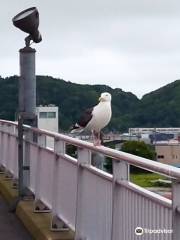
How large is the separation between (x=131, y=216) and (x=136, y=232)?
0.19 m

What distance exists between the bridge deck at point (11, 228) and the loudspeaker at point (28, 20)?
265 cm

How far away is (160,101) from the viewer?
58938mm

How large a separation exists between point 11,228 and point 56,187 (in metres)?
1.11

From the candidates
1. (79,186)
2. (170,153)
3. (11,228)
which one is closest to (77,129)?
(79,186)

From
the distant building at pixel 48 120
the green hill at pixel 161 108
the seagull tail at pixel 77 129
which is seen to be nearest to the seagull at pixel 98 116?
the seagull tail at pixel 77 129

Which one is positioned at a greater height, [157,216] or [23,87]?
[23,87]

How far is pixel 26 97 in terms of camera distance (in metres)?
9.19

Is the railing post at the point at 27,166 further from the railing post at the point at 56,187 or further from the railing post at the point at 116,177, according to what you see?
the railing post at the point at 116,177

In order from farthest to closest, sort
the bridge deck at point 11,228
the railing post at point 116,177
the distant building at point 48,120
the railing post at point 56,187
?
the distant building at point 48,120
the bridge deck at point 11,228
the railing post at point 56,187
the railing post at point 116,177

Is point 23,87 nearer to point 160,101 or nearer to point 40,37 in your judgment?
point 40,37

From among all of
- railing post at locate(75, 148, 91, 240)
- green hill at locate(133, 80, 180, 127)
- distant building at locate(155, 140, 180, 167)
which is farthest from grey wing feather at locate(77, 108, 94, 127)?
green hill at locate(133, 80, 180, 127)

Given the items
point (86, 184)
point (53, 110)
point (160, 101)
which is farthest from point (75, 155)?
point (160, 101)

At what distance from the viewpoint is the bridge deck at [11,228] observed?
7.31m

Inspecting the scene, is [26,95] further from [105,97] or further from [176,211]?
[176,211]
